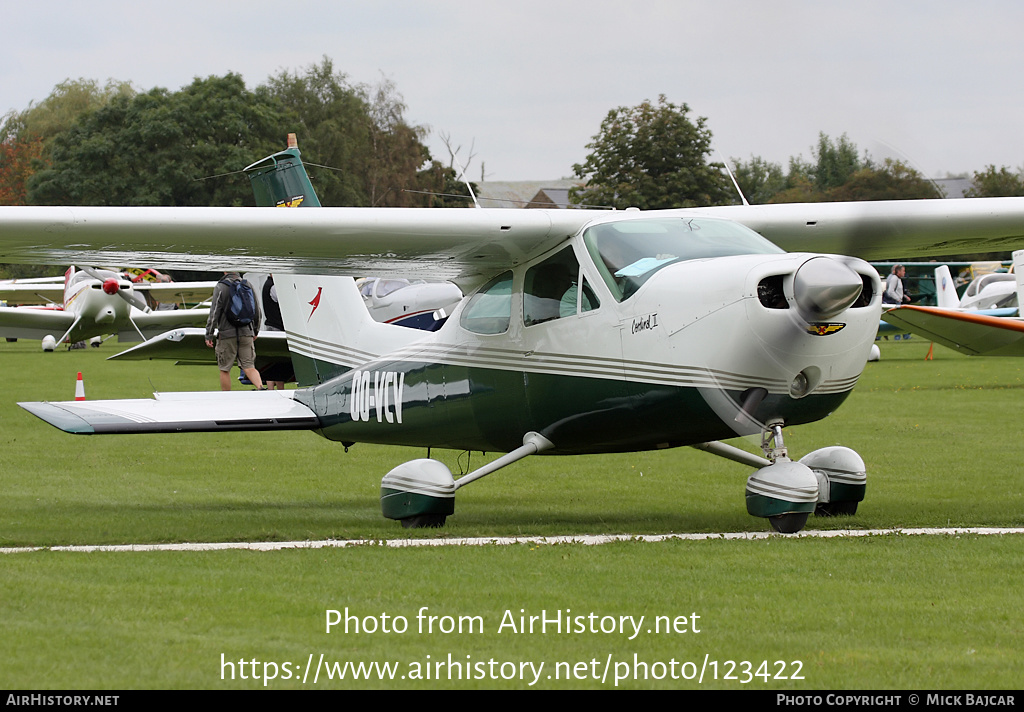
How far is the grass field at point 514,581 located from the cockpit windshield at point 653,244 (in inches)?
70.1

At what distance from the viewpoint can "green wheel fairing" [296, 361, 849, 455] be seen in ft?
26.1

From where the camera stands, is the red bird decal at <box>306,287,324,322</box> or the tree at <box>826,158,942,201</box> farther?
Result: the red bird decal at <box>306,287,324,322</box>

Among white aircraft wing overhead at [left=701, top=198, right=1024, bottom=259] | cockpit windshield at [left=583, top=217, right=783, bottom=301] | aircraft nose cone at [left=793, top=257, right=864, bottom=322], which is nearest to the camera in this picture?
aircraft nose cone at [left=793, top=257, right=864, bottom=322]

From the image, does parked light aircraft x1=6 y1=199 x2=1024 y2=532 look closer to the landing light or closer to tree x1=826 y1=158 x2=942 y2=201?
the landing light

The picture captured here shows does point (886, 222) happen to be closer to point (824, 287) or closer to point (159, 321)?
point (824, 287)

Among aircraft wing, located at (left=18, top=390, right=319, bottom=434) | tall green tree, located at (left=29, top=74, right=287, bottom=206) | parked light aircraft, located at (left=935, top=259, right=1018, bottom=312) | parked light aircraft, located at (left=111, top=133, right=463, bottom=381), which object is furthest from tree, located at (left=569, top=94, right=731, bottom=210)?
tall green tree, located at (left=29, top=74, right=287, bottom=206)

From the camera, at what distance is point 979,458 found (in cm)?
1251

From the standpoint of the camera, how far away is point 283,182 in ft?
38.4

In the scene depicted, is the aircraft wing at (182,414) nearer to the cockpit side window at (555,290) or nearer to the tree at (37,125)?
the cockpit side window at (555,290)

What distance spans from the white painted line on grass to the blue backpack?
9.53 metres

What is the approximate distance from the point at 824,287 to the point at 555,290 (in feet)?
8.01

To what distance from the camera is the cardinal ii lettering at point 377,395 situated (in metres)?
10.1
